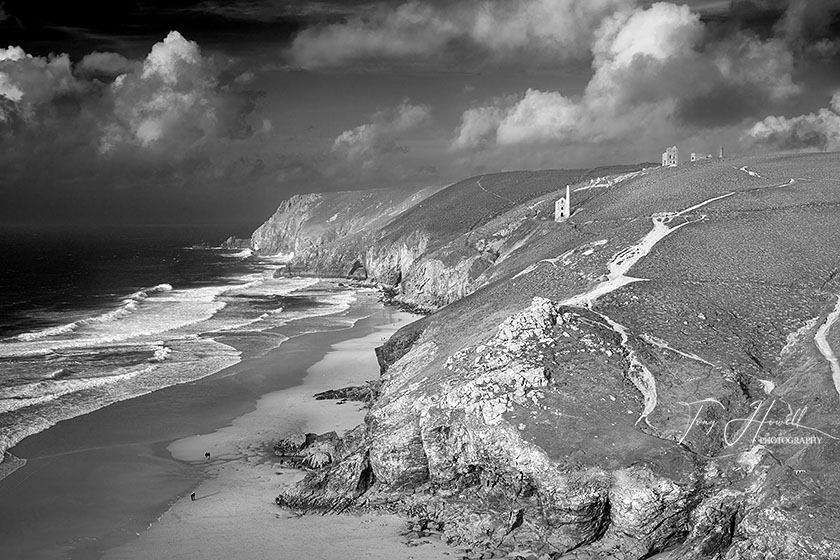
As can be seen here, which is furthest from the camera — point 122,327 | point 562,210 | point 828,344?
point 122,327

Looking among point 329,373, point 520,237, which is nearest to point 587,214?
point 520,237

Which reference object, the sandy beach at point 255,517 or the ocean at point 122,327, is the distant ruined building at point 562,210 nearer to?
the ocean at point 122,327

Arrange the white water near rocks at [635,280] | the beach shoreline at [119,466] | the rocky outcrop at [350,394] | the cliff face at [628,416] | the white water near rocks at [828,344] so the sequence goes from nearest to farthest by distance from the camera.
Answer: the cliff face at [628,416]
the white water near rocks at [828,344]
the beach shoreline at [119,466]
the white water near rocks at [635,280]
the rocky outcrop at [350,394]

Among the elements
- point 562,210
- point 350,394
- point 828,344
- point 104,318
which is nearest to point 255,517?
point 350,394

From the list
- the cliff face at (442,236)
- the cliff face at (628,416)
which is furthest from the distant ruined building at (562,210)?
the cliff face at (628,416)

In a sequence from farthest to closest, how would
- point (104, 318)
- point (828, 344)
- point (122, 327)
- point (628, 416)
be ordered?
point (104, 318) → point (122, 327) → point (828, 344) → point (628, 416)

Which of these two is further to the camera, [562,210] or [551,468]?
[562,210]

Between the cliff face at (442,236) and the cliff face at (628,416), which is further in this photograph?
the cliff face at (442,236)

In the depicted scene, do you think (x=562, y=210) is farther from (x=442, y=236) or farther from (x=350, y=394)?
(x=442, y=236)
